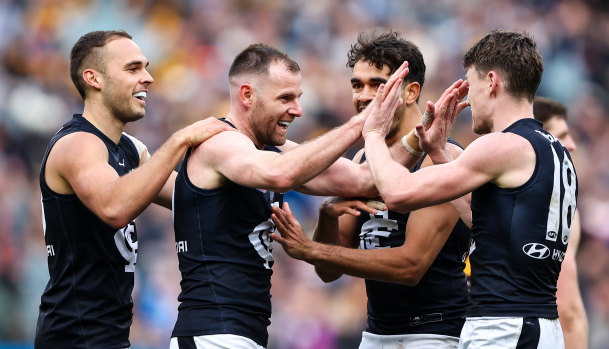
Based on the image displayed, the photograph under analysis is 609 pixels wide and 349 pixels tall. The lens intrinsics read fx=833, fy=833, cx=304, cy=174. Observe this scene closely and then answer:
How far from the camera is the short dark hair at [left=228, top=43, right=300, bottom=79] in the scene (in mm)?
5527

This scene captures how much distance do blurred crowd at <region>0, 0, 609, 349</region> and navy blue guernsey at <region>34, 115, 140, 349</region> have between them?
195 inches

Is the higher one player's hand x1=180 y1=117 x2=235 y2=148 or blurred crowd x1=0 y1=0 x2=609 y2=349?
blurred crowd x1=0 y1=0 x2=609 y2=349

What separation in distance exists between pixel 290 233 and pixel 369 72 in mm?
1418

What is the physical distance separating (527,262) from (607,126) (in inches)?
356

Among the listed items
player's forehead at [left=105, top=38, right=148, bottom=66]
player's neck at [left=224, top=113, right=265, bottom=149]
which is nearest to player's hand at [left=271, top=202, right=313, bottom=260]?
player's neck at [left=224, top=113, right=265, bottom=149]

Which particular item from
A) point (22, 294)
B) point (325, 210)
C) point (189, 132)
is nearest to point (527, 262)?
point (325, 210)

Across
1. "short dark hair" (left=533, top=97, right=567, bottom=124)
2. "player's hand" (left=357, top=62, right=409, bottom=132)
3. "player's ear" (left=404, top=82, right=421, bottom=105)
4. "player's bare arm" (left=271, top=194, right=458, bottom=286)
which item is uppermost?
"short dark hair" (left=533, top=97, right=567, bottom=124)

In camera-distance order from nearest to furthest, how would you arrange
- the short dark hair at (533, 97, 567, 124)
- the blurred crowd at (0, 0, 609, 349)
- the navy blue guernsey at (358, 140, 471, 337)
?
the navy blue guernsey at (358, 140, 471, 337) < the short dark hair at (533, 97, 567, 124) < the blurred crowd at (0, 0, 609, 349)

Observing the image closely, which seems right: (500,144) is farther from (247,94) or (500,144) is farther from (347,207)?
(247,94)

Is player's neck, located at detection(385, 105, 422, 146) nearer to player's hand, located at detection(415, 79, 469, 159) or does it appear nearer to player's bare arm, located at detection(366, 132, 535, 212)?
player's hand, located at detection(415, 79, 469, 159)

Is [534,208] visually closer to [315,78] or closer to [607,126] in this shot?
[315,78]

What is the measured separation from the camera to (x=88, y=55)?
591 centimetres

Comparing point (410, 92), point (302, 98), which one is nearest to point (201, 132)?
point (410, 92)

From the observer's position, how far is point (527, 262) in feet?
15.5
